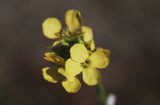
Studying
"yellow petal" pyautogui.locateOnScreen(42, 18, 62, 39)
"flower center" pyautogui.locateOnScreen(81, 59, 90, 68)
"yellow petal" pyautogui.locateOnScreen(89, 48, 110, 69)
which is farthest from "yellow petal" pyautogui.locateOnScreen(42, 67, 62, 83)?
"yellow petal" pyautogui.locateOnScreen(42, 18, 62, 39)

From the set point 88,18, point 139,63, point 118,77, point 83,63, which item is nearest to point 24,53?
point 88,18

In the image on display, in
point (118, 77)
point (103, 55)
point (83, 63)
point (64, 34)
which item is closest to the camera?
point (103, 55)

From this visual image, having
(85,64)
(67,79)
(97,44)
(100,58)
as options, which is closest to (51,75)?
(67,79)

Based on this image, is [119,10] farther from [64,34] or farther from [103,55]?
[103,55]

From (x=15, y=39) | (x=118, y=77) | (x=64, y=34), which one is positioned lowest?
(x=118, y=77)

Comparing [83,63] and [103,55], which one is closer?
[103,55]

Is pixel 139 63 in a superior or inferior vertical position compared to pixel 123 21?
inferior

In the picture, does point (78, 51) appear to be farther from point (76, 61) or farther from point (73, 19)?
point (73, 19)

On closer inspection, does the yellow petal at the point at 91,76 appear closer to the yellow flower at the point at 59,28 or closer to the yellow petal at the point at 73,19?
the yellow flower at the point at 59,28
